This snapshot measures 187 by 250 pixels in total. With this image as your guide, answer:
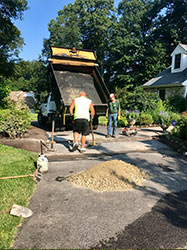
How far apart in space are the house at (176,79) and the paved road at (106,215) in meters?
16.2

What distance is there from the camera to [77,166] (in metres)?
4.89

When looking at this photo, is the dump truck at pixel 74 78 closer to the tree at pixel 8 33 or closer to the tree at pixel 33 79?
the tree at pixel 33 79

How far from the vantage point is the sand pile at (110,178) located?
12.5 feet

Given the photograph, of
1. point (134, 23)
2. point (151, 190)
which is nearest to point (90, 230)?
point (151, 190)

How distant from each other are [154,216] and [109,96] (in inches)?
234

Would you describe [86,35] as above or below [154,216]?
above

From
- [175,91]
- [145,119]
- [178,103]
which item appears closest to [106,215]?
[145,119]

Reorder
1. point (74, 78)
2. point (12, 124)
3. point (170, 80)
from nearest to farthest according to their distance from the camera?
point (12, 124) → point (74, 78) → point (170, 80)

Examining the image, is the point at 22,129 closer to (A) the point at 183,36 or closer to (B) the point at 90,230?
(B) the point at 90,230

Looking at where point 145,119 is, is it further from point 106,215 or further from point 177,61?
point 177,61

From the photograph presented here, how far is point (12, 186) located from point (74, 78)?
19.4 feet

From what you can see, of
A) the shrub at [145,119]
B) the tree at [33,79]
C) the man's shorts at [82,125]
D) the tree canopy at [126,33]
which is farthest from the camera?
the tree canopy at [126,33]

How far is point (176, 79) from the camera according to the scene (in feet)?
65.7

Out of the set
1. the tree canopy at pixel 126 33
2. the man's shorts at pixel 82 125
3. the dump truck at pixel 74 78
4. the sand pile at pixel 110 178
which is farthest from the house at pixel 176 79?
the sand pile at pixel 110 178
